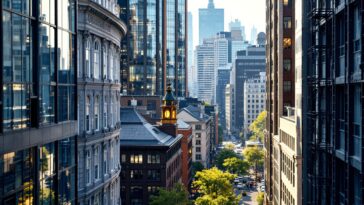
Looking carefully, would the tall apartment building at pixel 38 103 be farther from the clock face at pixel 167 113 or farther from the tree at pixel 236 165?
the tree at pixel 236 165

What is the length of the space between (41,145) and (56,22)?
6.91 meters

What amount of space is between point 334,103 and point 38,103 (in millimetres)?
14956

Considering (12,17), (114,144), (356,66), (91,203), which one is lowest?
(91,203)

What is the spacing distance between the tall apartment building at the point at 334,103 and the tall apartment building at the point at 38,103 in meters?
14.5

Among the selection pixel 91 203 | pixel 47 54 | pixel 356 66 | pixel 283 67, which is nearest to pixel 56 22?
pixel 47 54

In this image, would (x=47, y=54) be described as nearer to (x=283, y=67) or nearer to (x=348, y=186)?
(x=348, y=186)

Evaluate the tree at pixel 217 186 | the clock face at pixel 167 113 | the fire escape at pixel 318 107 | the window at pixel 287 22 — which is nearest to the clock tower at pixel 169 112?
the clock face at pixel 167 113

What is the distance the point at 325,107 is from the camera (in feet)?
104

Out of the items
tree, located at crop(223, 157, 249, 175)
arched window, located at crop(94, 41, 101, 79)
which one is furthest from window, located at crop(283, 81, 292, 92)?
tree, located at crop(223, 157, 249, 175)

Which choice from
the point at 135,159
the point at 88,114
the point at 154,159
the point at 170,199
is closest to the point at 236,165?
the point at 154,159

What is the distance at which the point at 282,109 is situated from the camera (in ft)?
247

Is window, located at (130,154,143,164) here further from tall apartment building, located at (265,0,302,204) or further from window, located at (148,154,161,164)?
tall apartment building, located at (265,0,302,204)

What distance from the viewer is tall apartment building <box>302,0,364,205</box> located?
81.4 ft

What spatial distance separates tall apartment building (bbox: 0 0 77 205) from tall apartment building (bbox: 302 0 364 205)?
1449cm
